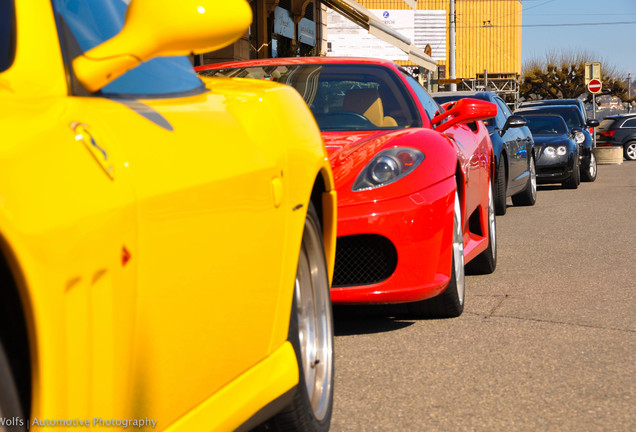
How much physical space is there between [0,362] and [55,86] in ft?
2.01

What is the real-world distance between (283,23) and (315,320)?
62.2ft

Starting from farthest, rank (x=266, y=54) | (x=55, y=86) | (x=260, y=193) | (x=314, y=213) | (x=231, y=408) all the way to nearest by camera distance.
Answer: (x=266, y=54) → (x=314, y=213) → (x=260, y=193) → (x=231, y=408) → (x=55, y=86)

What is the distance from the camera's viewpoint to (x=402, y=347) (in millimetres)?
4707

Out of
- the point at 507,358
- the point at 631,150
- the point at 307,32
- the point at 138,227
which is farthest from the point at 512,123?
the point at 631,150

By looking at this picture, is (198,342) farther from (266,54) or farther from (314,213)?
(266,54)

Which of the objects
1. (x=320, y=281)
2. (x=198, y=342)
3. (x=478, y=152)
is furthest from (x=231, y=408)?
(x=478, y=152)

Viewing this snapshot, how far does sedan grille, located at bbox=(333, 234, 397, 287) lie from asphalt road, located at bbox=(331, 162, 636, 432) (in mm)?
307

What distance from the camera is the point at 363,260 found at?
15.8ft

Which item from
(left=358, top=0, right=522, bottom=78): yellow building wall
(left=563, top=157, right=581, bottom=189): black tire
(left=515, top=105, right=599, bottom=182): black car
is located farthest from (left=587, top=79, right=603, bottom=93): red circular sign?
(left=358, top=0, right=522, bottom=78): yellow building wall

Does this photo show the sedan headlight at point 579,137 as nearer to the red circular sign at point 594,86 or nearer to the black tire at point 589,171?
the black tire at point 589,171

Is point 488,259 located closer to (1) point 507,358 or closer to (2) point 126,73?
(1) point 507,358

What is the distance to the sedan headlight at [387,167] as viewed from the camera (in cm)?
481

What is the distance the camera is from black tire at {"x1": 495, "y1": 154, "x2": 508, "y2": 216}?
11.3 meters

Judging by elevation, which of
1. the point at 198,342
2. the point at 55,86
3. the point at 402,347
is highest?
the point at 55,86
